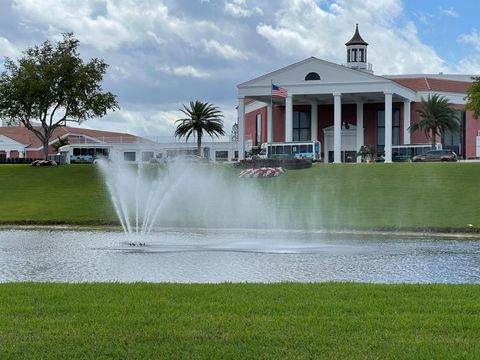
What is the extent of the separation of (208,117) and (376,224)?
54.5 metres

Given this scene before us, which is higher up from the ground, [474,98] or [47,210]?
[474,98]

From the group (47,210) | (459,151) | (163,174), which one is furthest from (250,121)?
(47,210)

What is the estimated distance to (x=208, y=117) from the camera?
272ft

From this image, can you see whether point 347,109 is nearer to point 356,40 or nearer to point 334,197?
point 356,40

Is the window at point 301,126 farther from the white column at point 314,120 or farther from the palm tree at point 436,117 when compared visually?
the palm tree at point 436,117

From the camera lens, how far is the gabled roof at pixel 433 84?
82000 mm

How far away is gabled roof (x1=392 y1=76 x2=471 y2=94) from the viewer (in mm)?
82000

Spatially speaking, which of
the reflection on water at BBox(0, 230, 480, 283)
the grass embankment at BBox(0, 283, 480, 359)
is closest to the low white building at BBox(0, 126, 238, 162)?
the reflection on water at BBox(0, 230, 480, 283)

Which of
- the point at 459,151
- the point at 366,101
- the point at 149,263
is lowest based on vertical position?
the point at 149,263

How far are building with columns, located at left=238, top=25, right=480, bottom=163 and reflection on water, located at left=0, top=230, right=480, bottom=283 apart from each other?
152ft

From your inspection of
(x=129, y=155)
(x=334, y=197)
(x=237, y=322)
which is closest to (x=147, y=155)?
(x=129, y=155)

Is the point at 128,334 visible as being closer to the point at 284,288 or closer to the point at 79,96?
the point at 284,288

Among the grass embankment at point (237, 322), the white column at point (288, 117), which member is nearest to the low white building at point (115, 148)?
the white column at point (288, 117)

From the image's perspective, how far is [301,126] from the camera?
84375 mm
